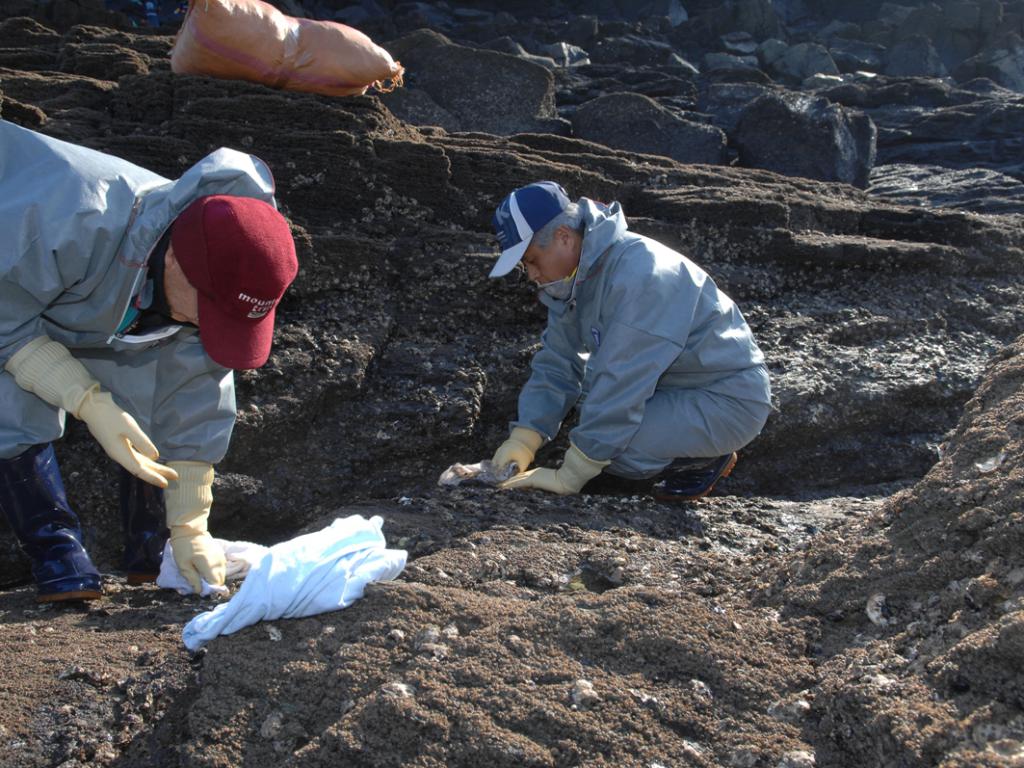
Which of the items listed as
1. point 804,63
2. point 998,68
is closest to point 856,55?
point 804,63

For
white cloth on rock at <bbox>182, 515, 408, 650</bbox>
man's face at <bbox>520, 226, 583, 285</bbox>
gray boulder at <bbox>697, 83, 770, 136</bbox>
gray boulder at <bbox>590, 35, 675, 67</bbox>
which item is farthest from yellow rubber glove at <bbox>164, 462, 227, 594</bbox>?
gray boulder at <bbox>590, 35, 675, 67</bbox>

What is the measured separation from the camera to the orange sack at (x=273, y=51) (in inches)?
153

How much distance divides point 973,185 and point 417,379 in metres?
6.80

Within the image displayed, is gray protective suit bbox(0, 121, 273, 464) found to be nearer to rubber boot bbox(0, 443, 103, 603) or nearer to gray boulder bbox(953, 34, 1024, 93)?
rubber boot bbox(0, 443, 103, 603)

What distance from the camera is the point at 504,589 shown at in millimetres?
2387

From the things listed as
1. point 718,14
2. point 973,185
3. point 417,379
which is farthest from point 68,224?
point 718,14

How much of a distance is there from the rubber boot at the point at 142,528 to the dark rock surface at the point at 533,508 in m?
0.16

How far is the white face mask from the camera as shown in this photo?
10.7ft

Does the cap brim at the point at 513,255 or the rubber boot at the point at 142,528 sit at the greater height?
the cap brim at the point at 513,255

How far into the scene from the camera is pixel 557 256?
3.22 metres

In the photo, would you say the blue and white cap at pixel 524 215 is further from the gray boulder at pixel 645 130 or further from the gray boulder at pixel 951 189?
the gray boulder at pixel 645 130

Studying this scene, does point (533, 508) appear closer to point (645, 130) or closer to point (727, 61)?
point (645, 130)

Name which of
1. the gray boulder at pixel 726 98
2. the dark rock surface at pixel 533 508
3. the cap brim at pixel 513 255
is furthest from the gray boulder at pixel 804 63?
the cap brim at pixel 513 255

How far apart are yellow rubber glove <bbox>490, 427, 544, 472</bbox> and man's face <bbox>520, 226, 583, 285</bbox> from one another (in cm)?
54
